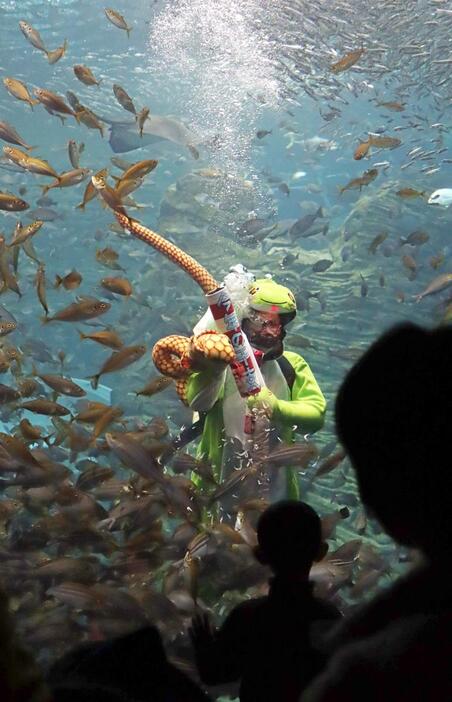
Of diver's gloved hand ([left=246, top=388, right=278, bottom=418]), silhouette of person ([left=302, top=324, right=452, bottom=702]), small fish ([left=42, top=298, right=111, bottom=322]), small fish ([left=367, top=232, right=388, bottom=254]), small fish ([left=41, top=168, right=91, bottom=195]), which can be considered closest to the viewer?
silhouette of person ([left=302, top=324, right=452, bottom=702])

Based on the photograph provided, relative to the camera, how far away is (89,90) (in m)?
20.8

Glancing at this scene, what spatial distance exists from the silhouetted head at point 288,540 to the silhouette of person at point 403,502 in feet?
0.55

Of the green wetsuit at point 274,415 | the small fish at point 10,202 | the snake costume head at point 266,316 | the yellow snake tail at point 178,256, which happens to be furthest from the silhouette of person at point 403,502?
the small fish at point 10,202

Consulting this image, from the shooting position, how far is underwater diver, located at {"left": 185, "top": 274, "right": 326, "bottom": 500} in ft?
5.53

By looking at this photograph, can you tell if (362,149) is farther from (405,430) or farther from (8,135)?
(405,430)

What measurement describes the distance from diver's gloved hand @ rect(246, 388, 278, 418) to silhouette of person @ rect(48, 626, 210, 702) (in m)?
0.68

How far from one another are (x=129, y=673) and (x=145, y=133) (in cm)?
1413

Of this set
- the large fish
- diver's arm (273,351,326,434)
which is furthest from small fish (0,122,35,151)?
the large fish

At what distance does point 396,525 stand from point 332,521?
37cm

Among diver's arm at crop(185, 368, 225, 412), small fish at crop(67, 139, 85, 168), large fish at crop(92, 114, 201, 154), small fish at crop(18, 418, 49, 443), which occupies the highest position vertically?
diver's arm at crop(185, 368, 225, 412)

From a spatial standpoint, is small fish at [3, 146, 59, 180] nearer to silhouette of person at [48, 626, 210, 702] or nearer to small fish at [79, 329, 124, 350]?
small fish at [79, 329, 124, 350]

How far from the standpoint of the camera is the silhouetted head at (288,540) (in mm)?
1221

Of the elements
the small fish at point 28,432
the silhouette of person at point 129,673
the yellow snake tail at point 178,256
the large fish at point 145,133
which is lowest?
the large fish at point 145,133

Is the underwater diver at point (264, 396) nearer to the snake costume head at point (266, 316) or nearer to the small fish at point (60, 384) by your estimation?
the snake costume head at point (266, 316)
